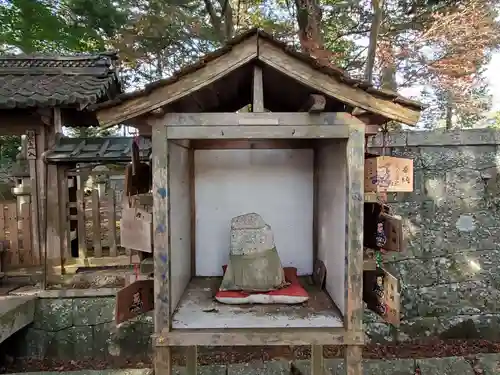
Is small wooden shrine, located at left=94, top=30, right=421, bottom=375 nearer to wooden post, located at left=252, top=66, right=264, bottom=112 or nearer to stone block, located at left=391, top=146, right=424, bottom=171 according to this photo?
wooden post, located at left=252, top=66, right=264, bottom=112

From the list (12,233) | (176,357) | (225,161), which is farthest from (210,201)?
(12,233)

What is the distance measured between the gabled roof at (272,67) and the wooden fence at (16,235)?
11.5ft

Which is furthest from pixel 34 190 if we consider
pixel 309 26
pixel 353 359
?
pixel 309 26

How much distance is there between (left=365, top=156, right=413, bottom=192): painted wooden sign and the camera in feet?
7.03

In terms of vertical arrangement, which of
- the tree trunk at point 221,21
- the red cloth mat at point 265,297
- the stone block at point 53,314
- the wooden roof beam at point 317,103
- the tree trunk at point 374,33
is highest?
the tree trunk at point 221,21

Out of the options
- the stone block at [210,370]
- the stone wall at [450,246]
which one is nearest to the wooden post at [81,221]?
the stone block at [210,370]

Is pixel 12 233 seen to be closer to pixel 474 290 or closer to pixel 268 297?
pixel 268 297

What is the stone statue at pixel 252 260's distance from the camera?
261 centimetres

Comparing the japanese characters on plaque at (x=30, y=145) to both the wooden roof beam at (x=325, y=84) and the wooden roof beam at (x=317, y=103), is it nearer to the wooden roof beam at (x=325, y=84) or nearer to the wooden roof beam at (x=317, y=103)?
the wooden roof beam at (x=325, y=84)

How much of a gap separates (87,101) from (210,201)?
2325 millimetres

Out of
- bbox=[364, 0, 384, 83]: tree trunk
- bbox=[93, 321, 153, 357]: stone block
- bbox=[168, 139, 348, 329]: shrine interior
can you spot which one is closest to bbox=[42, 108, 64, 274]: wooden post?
bbox=[93, 321, 153, 357]: stone block

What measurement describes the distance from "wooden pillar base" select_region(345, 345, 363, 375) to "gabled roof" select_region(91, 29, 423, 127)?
1.33 metres

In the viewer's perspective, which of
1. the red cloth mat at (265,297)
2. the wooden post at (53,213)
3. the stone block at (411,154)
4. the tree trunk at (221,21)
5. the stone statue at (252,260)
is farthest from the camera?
the tree trunk at (221,21)

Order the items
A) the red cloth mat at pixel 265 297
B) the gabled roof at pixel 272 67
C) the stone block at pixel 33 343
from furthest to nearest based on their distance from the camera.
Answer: the stone block at pixel 33 343
the red cloth mat at pixel 265 297
the gabled roof at pixel 272 67
